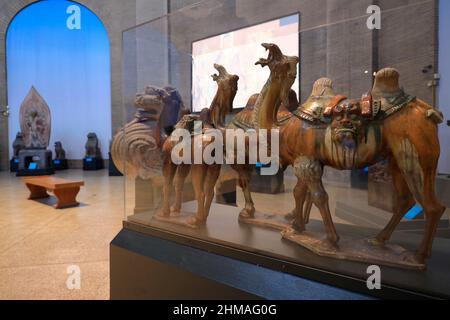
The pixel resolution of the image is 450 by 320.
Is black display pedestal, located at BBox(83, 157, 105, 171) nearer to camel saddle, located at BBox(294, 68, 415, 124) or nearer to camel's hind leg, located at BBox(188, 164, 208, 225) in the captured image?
camel's hind leg, located at BBox(188, 164, 208, 225)

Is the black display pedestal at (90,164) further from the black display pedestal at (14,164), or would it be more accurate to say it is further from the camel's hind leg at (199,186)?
the camel's hind leg at (199,186)

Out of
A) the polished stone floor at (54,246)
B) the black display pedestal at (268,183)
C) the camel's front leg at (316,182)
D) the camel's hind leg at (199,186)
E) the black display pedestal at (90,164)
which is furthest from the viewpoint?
the black display pedestal at (90,164)

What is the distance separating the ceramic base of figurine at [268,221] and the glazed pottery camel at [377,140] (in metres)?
0.42

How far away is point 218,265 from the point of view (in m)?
1.45

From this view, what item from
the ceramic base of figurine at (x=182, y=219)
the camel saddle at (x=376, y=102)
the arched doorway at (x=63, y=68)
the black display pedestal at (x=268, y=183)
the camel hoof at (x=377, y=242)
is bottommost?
the ceramic base of figurine at (x=182, y=219)

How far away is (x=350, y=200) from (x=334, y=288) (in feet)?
5.22

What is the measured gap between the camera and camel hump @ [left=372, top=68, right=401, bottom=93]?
1.20 m

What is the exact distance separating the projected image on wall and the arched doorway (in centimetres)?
943

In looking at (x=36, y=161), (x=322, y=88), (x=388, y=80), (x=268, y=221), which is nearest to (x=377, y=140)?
(x=388, y=80)

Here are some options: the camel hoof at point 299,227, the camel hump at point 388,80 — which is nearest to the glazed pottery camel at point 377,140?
the camel hump at point 388,80

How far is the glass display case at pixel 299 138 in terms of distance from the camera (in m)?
1.17

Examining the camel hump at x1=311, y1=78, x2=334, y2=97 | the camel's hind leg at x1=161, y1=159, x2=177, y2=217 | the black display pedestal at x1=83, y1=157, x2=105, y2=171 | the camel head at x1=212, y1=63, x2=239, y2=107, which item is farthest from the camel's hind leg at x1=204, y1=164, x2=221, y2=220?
the black display pedestal at x1=83, y1=157, x2=105, y2=171

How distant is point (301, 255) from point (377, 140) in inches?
22.4

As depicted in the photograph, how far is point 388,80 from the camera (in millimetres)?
1210
